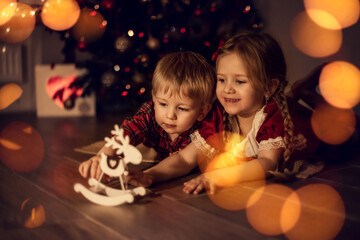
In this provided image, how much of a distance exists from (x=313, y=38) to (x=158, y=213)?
197 centimetres

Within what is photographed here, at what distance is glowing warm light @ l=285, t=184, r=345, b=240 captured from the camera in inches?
29.1

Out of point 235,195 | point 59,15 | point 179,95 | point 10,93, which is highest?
point 59,15

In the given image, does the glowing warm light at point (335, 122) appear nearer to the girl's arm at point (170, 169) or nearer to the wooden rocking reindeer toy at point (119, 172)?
the girl's arm at point (170, 169)

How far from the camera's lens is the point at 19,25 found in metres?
2.47

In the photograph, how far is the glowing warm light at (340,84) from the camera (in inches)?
64.7

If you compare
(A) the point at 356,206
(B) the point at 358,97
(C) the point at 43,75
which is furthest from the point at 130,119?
(C) the point at 43,75

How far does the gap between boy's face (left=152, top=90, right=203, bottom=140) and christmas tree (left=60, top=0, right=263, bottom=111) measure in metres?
0.77

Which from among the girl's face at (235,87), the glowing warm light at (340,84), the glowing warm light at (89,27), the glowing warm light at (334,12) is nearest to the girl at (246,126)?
the girl's face at (235,87)

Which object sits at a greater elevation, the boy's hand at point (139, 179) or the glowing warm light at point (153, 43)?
the glowing warm light at point (153, 43)

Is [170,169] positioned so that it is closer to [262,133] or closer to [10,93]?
[262,133]

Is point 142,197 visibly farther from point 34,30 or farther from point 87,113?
point 34,30

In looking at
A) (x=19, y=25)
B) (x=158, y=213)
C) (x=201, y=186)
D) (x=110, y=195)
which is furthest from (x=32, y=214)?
(x=19, y=25)

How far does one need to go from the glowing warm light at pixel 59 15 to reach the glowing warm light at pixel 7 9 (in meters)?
0.17


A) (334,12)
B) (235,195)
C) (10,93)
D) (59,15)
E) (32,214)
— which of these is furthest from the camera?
(10,93)
